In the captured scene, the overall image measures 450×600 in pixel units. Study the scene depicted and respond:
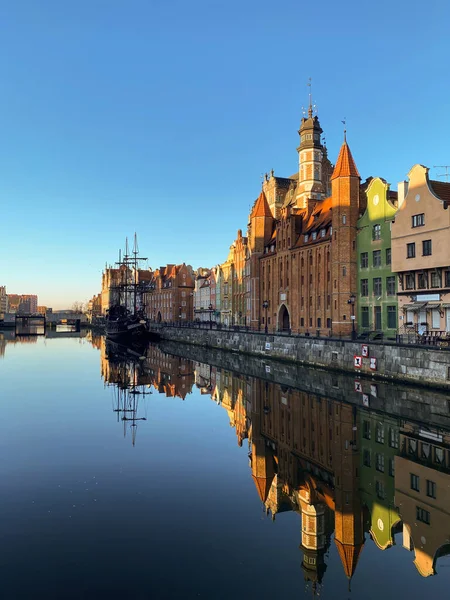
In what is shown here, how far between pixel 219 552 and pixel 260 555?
0.94m

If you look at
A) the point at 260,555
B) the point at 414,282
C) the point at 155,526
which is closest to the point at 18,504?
the point at 155,526

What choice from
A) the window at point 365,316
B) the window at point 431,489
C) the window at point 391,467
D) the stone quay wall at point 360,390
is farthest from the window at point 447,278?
the window at point 431,489

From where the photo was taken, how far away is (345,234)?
4753 cm

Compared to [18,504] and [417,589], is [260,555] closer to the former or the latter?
[417,589]

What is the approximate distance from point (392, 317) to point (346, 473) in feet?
93.7

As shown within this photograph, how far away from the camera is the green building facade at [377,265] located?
42.7 meters

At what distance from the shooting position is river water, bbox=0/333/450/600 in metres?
9.74

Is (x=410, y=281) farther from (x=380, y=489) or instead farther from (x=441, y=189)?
(x=380, y=489)

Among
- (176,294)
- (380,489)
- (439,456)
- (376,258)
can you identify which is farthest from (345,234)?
(176,294)

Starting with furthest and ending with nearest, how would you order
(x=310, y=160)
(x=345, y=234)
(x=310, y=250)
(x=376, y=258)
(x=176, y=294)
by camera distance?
(x=176, y=294), (x=310, y=160), (x=310, y=250), (x=345, y=234), (x=376, y=258)

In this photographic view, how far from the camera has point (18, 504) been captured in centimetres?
1338

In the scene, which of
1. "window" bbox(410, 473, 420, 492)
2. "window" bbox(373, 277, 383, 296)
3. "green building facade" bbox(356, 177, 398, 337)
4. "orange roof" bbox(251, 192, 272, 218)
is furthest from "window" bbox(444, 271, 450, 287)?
"orange roof" bbox(251, 192, 272, 218)

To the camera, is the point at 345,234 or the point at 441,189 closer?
the point at 441,189

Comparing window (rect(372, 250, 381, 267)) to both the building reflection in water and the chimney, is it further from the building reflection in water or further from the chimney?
the building reflection in water
